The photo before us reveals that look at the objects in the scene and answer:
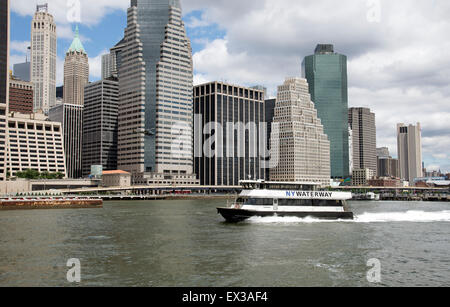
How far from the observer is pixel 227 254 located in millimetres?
41625

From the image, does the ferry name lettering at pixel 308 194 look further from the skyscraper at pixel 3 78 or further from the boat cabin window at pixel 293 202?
the skyscraper at pixel 3 78

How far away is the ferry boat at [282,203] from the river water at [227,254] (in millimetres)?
1826

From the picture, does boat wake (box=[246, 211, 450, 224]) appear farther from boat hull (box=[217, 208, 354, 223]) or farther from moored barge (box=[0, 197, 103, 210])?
moored barge (box=[0, 197, 103, 210])

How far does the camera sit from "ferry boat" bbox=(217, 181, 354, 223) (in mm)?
67188

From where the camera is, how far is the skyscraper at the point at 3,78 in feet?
616

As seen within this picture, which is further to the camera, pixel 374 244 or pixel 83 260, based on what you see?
pixel 374 244

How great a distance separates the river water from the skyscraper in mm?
138428

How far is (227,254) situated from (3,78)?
18783 centimetres

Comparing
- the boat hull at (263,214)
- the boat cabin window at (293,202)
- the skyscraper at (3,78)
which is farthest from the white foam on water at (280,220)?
the skyscraper at (3,78)

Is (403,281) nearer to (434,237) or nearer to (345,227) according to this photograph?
(434,237)
